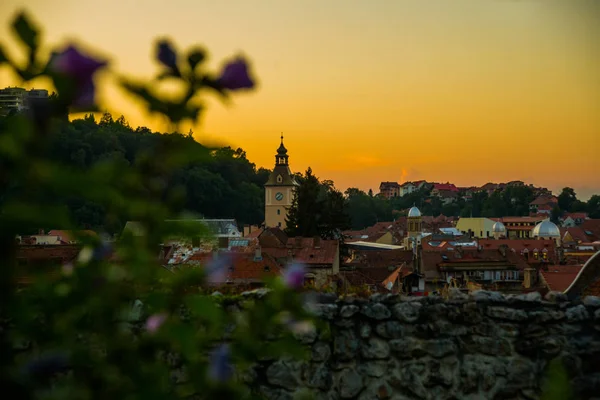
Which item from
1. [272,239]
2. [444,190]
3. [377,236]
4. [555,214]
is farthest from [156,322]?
[444,190]

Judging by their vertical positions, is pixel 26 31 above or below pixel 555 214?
below

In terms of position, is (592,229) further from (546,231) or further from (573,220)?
(573,220)

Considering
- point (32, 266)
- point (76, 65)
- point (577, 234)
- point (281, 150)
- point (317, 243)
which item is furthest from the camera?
point (577, 234)

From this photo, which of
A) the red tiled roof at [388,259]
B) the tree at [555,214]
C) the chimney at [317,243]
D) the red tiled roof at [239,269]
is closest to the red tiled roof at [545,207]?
the tree at [555,214]

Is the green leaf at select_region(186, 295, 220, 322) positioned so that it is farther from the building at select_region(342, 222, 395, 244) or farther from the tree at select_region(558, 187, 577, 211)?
the tree at select_region(558, 187, 577, 211)

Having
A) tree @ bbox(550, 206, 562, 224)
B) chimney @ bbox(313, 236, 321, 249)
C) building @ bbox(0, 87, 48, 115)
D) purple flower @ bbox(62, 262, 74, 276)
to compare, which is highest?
tree @ bbox(550, 206, 562, 224)

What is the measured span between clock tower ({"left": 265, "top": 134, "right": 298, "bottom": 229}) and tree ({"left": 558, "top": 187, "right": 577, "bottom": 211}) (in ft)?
266

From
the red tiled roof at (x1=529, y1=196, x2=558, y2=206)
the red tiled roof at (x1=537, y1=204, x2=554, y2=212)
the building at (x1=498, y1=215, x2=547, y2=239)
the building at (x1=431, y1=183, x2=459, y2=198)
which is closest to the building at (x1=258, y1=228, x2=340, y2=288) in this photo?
the building at (x1=498, y1=215, x2=547, y2=239)

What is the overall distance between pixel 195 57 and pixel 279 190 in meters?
91.3

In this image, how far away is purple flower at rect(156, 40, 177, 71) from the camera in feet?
4.93

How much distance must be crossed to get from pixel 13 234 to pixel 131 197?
24 cm

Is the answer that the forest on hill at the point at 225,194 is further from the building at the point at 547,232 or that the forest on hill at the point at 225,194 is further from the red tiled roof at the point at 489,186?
the building at the point at 547,232

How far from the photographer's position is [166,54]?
1.51m

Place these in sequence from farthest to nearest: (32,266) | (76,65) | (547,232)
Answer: (547,232) → (32,266) → (76,65)
